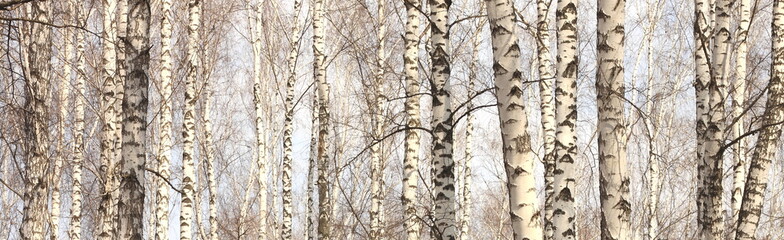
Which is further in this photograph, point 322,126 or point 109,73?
point 109,73

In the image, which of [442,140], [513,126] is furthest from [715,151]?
[513,126]

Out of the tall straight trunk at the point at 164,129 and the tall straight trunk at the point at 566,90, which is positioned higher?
the tall straight trunk at the point at 164,129

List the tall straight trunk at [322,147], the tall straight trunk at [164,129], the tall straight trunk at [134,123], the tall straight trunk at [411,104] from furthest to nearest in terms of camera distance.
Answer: the tall straight trunk at [164,129] → the tall straight trunk at [322,147] → the tall straight trunk at [411,104] → the tall straight trunk at [134,123]

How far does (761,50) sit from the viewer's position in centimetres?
1909

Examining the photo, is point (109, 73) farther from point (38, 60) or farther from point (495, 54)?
point (495, 54)

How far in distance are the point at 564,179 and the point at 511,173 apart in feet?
5.14

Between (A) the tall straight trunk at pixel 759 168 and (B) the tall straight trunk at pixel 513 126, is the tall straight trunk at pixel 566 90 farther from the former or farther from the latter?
(A) the tall straight trunk at pixel 759 168

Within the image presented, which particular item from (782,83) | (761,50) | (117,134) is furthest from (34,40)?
(761,50)

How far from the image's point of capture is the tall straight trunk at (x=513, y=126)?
4.96 metres

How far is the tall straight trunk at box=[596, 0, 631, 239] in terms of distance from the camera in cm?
512

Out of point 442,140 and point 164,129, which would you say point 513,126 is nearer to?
point 442,140

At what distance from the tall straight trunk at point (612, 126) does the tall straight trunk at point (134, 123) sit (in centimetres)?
317

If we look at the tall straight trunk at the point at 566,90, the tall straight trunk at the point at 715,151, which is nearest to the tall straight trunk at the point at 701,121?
the tall straight trunk at the point at 715,151

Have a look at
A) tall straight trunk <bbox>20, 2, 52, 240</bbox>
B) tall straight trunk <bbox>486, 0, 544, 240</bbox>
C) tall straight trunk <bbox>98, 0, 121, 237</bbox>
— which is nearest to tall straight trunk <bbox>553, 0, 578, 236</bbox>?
tall straight trunk <bbox>486, 0, 544, 240</bbox>
